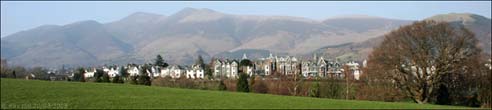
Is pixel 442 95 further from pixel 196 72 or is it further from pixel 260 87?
pixel 196 72

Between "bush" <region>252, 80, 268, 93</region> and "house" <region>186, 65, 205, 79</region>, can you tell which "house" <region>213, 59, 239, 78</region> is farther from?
"bush" <region>252, 80, 268, 93</region>

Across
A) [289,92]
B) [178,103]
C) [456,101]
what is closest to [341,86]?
[289,92]

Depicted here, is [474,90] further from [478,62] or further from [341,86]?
[341,86]

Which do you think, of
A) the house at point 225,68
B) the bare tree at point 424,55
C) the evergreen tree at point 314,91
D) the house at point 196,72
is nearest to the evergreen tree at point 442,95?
the bare tree at point 424,55

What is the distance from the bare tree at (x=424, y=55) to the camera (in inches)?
1724

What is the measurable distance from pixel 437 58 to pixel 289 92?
71.8 feet

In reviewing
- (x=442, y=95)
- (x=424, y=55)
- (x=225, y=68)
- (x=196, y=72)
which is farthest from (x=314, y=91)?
(x=196, y=72)

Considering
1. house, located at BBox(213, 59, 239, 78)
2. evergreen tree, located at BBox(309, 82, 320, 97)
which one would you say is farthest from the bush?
house, located at BBox(213, 59, 239, 78)

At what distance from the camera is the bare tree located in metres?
43.8

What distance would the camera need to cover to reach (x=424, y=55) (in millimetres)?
43844

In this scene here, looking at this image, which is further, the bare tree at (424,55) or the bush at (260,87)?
the bush at (260,87)

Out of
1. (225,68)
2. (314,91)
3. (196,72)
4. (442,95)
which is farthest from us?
(196,72)

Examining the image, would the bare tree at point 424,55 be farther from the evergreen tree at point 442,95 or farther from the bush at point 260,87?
the bush at point 260,87

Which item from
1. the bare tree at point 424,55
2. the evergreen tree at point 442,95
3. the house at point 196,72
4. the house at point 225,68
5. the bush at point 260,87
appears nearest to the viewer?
the bare tree at point 424,55
